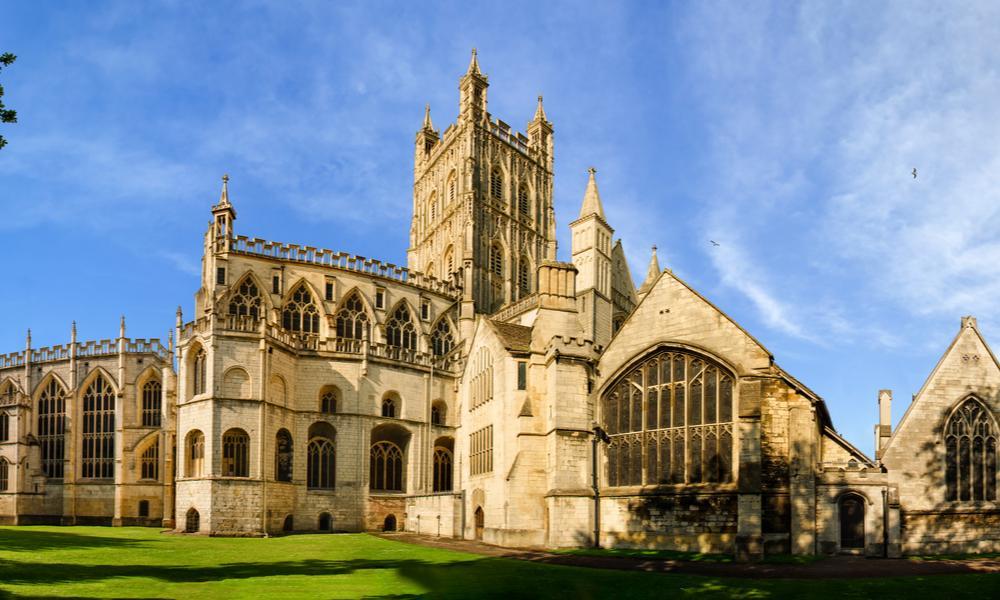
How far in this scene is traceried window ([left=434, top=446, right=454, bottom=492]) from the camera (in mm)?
53406

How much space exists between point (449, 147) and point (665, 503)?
2027 inches

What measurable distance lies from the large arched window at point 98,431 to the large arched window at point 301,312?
1725 centimetres

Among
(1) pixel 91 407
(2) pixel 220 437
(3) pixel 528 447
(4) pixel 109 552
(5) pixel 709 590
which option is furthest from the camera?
(1) pixel 91 407

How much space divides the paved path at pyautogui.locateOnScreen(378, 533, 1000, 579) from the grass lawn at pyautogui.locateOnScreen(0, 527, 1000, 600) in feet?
4.72

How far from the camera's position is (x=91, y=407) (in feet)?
197

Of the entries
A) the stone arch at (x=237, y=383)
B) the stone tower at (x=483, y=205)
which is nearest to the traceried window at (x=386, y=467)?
the stone arch at (x=237, y=383)

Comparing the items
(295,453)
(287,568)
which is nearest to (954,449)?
(287,568)

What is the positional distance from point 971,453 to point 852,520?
860cm

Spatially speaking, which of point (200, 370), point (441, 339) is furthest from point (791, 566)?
point (441, 339)

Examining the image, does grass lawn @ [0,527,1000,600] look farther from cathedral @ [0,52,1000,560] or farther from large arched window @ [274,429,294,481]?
large arched window @ [274,429,294,481]

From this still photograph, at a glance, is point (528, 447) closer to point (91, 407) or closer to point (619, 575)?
point (619, 575)

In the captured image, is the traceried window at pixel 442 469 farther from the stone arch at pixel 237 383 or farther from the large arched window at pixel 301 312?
the stone arch at pixel 237 383

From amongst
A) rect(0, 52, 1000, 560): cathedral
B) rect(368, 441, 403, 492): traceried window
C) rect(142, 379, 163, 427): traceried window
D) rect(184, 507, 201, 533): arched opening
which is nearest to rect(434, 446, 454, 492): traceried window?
rect(0, 52, 1000, 560): cathedral

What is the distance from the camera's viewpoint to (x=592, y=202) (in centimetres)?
6150
